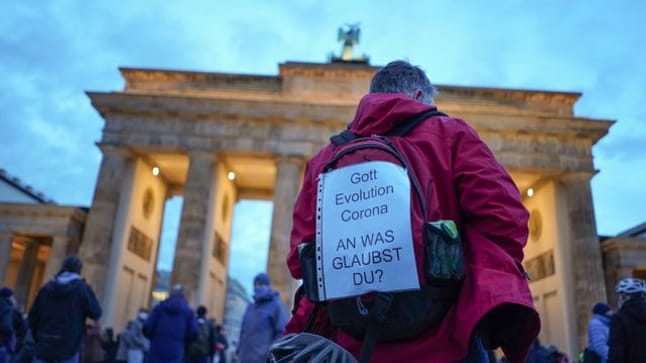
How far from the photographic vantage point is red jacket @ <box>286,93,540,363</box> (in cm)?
189

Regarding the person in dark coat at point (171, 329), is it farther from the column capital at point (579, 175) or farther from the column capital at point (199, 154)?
the column capital at point (579, 175)

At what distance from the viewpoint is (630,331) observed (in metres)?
5.31

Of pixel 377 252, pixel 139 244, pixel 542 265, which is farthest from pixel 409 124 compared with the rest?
pixel 139 244

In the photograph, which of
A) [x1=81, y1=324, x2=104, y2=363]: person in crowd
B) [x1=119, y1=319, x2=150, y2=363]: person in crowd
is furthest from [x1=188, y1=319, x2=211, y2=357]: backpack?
[x1=81, y1=324, x2=104, y2=363]: person in crowd

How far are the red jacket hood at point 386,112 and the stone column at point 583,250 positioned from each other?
2427 cm

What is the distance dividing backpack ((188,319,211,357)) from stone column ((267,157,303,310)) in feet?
45.6

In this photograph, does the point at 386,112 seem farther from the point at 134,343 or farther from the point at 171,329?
the point at 134,343

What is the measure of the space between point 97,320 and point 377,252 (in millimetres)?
6665

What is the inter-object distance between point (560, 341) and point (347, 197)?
26444mm

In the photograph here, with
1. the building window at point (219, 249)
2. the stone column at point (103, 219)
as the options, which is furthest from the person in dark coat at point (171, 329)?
the building window at point (219, 249)

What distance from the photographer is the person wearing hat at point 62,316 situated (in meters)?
6.02

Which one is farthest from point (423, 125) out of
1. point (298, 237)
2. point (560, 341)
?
point (560, 341)

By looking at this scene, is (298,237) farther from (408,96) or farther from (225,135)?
(225,135)

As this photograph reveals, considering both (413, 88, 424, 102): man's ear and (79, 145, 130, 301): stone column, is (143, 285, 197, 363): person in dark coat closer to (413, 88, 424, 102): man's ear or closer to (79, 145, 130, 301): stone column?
(413, 88, 424, 102): man's ear
